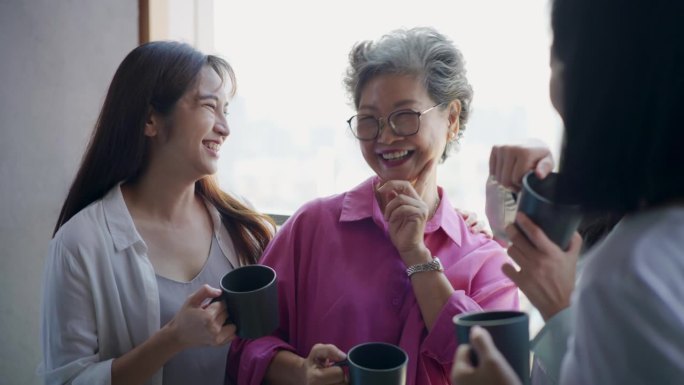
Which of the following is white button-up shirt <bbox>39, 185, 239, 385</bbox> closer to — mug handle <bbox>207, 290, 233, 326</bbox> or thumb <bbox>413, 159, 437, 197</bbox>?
mug handle <bbox>207, 290, 233, 326</bbox>

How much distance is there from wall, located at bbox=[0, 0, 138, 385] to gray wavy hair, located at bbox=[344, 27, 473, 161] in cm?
122

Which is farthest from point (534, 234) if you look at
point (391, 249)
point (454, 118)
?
point (454, 118)

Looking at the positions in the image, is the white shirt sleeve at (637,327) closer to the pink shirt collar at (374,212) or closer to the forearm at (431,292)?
the forearm at (431,292)

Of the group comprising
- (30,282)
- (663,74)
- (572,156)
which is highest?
(663,74)

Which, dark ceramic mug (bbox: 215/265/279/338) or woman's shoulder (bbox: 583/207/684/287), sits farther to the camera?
dark ceramic mug (bbox: 215/265/279/338)

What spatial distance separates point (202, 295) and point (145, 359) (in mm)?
226

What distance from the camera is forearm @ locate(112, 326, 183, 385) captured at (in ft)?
4.00

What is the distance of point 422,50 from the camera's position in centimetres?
127

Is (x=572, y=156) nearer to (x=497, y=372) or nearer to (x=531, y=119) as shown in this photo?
(x=497, y=372)

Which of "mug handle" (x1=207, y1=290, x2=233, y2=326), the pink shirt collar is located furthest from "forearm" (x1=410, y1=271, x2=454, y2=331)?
"mug handle" (x1=207, y1=290, x2=233, y2=326)

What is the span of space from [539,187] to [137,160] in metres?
1.07

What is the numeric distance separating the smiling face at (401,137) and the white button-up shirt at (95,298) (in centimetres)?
64

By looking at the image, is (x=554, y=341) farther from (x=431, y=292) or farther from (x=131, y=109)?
(x=131, y=109)

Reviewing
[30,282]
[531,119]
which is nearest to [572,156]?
[531,119]
